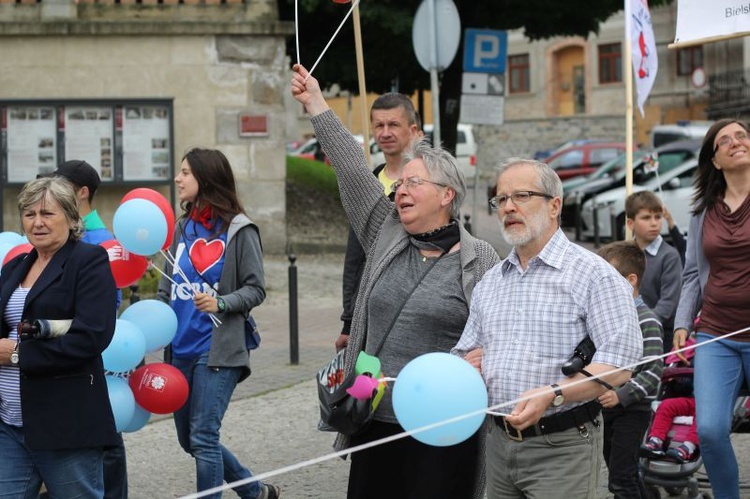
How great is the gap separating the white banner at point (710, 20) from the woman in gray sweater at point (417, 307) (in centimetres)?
244

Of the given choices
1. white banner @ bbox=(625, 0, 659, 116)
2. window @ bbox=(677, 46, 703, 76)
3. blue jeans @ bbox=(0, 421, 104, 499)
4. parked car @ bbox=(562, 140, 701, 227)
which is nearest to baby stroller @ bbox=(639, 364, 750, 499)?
blue jeans @ bbox=(0, 421, 104, 499)

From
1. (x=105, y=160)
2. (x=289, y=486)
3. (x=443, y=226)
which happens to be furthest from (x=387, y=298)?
(x=105, y=160)

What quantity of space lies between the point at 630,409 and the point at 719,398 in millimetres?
596

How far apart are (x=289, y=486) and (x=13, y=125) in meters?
10.6

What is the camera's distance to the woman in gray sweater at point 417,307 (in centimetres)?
511

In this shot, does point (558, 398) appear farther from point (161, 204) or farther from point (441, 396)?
point (161, 204)

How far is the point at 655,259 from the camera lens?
25.4ft

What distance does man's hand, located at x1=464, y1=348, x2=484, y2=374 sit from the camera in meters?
4.68

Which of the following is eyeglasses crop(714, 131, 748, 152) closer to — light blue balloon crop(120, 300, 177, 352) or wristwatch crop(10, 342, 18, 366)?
light blue balloon crop(120, 300, 177, 352)

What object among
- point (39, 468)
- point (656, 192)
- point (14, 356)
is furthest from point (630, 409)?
point (656, 192)

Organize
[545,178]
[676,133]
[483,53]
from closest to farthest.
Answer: [545,178] → [483,53] → [676,133]

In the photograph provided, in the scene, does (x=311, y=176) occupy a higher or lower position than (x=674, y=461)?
higher

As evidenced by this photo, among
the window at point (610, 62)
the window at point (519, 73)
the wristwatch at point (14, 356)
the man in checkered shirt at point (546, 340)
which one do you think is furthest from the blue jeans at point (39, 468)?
the window at point (519, 73)

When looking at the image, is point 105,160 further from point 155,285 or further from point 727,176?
point 727,176
